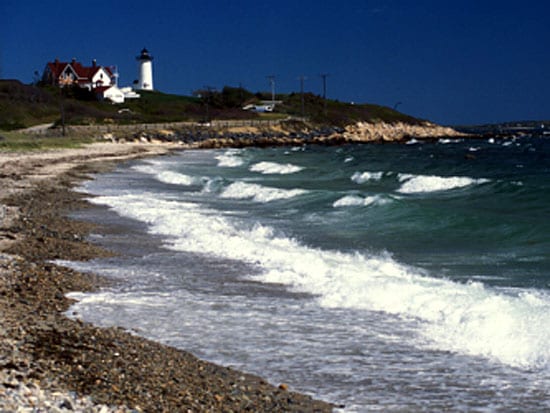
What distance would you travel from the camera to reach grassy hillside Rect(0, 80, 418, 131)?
8719 cm

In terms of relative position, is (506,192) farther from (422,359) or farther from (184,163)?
(184,163)

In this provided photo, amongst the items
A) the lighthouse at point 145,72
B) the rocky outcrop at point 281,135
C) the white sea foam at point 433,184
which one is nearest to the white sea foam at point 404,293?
the white sea foam at point 433,184

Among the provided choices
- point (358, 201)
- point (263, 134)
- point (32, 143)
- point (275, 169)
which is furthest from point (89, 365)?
point (263, 134)

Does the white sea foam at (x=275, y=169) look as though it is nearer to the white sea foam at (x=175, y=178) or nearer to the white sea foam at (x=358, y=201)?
the white sea foam at (x=175, y=178)

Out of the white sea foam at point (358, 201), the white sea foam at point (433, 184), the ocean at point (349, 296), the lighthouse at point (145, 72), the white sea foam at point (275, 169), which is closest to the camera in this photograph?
the ocean at point (349, 296)

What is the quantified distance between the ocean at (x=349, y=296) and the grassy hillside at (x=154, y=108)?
5736 centimetres

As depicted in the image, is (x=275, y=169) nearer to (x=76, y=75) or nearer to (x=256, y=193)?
(x=256, y=193)

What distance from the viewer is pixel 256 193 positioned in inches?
1172

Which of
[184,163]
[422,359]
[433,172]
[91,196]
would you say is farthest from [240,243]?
[184,163]

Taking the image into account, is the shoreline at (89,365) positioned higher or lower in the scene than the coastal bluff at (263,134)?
lower

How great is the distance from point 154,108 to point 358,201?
9051cm

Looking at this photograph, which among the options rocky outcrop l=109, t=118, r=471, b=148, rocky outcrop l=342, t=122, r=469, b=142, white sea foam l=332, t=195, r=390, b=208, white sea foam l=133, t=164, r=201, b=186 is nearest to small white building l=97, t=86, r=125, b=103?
rocky outcrop l=109, t=118, r=471, b=148

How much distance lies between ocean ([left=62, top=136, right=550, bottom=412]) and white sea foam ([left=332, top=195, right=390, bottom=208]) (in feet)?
0.58

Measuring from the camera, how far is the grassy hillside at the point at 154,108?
8719 centimetres
